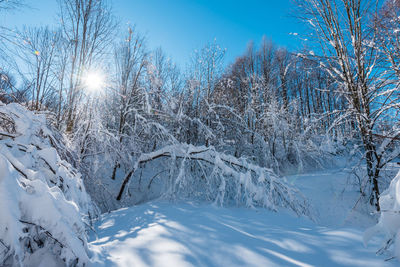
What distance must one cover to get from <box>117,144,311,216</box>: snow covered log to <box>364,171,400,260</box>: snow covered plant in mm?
2135

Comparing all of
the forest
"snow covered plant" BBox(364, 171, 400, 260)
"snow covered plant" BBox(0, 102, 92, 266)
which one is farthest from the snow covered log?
"snow covered plant" BBox(0, 102, 92, 266)

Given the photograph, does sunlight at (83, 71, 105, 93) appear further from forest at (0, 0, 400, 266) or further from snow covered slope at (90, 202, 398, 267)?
snow covered slope at (90, 202, 398, 267)

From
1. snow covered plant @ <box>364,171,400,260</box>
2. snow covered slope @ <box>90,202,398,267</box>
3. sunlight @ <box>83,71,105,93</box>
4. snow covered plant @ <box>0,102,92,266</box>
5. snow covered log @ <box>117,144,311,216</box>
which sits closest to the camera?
snow covered plant @ <box>0,102,92,266</box>

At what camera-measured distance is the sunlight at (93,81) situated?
5.22 m

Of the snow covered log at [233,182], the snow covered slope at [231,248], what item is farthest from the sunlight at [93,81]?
the snow covered slope at [231,248]

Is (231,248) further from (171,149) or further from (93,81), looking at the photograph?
(93,81)

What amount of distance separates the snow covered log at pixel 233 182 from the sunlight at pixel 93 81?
2459 millimetres

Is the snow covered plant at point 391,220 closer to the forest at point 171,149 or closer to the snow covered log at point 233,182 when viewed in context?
the forest at point 171,149

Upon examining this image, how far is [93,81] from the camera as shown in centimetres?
559

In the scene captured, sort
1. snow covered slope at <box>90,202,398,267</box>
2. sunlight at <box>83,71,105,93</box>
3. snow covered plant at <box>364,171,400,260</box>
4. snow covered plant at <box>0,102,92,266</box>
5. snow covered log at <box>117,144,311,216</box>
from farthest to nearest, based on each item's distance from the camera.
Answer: sunlight at <box>83,71,105,93</box> < snow covered log at <box>117,144,311,216</box> < snow covered slope at <box>90,202,398,267</box> < snow covered plant at <box>364,171,400,260</box> < snow covered plant at <box>0,102,92,266</box>

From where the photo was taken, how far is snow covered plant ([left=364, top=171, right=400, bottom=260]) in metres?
0.98

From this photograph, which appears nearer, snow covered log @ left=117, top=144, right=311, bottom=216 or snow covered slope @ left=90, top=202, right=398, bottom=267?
snow covered slope @ left=90, top=202, right=398, bottom=267

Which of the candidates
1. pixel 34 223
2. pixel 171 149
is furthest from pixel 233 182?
pixel 34 223

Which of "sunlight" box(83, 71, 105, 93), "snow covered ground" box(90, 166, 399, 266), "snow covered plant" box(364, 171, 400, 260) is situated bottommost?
"snow covered ground" box(90, 166, 399, 266)
